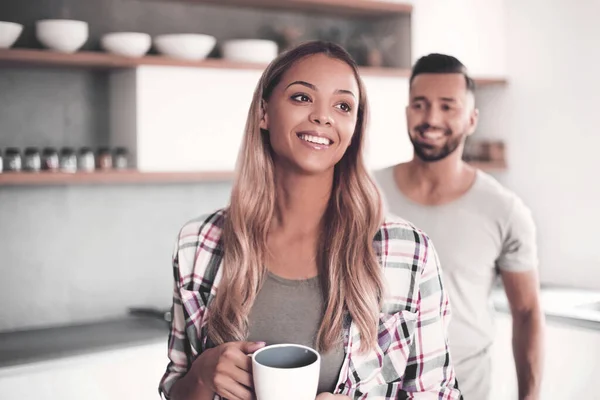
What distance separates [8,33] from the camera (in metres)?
2.34

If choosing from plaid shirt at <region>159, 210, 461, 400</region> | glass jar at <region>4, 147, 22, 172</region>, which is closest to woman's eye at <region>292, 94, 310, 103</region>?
plaid shirt at <region>159, 210, 461, 400</region>

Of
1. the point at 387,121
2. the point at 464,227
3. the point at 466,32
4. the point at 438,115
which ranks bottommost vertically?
the point at 464,227

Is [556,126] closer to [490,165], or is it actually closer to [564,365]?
[490,165]

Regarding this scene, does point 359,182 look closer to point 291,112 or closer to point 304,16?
point 291,112

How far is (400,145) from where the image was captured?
122 inches

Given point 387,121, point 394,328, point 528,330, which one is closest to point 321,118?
point 394,328

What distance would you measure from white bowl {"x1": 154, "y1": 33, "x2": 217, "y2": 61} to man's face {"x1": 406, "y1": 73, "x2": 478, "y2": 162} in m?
1.11

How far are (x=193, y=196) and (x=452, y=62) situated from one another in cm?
153

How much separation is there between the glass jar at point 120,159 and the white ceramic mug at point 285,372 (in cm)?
176

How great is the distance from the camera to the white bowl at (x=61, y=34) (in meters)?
2.42

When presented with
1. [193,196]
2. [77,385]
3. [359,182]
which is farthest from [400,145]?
[359,182]

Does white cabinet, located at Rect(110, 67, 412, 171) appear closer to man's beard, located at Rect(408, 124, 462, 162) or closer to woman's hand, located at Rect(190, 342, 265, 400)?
man's beard, located at Rect(408, 124, 462, 162)

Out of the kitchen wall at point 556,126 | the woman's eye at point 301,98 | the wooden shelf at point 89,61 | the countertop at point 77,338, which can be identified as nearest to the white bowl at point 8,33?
the wooden shelf at point 89,61

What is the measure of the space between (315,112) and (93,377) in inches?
60.5
